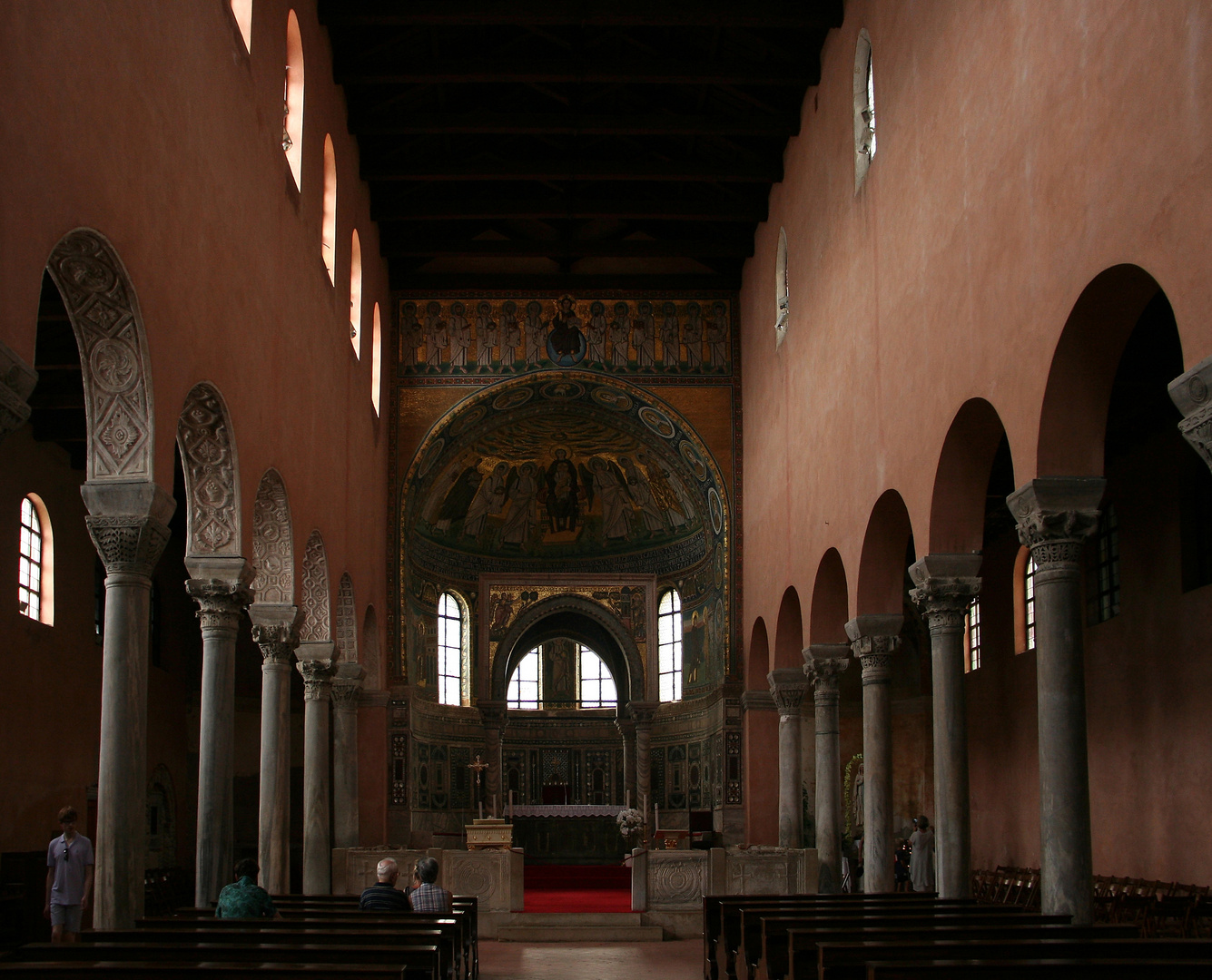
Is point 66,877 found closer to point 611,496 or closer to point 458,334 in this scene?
point 458,334

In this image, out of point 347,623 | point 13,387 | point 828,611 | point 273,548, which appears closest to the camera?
point 13,387

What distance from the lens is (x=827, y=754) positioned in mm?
22719

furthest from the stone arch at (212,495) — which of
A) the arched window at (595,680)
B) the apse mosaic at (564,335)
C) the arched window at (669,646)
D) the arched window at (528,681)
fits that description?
the arched window at (595,680)

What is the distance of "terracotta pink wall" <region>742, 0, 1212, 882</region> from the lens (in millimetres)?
9680

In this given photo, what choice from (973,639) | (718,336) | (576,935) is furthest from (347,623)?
(973,639)

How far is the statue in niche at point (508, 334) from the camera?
29.9 metres

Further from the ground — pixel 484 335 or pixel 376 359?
pixel 484 335

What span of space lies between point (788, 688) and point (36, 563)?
12808mm

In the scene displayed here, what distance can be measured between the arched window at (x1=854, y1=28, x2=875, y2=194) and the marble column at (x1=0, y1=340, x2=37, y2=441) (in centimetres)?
1270

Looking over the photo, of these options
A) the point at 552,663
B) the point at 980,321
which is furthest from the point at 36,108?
the point at 552,663

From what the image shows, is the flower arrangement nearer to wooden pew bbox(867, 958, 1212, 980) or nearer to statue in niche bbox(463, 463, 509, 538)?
statue in niche bbox(463, 463, 509, 538)

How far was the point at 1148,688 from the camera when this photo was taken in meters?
19.1

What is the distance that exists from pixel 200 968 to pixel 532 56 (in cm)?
2000

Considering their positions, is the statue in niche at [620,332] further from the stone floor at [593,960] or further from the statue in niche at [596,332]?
the stone floor at [593,960]
